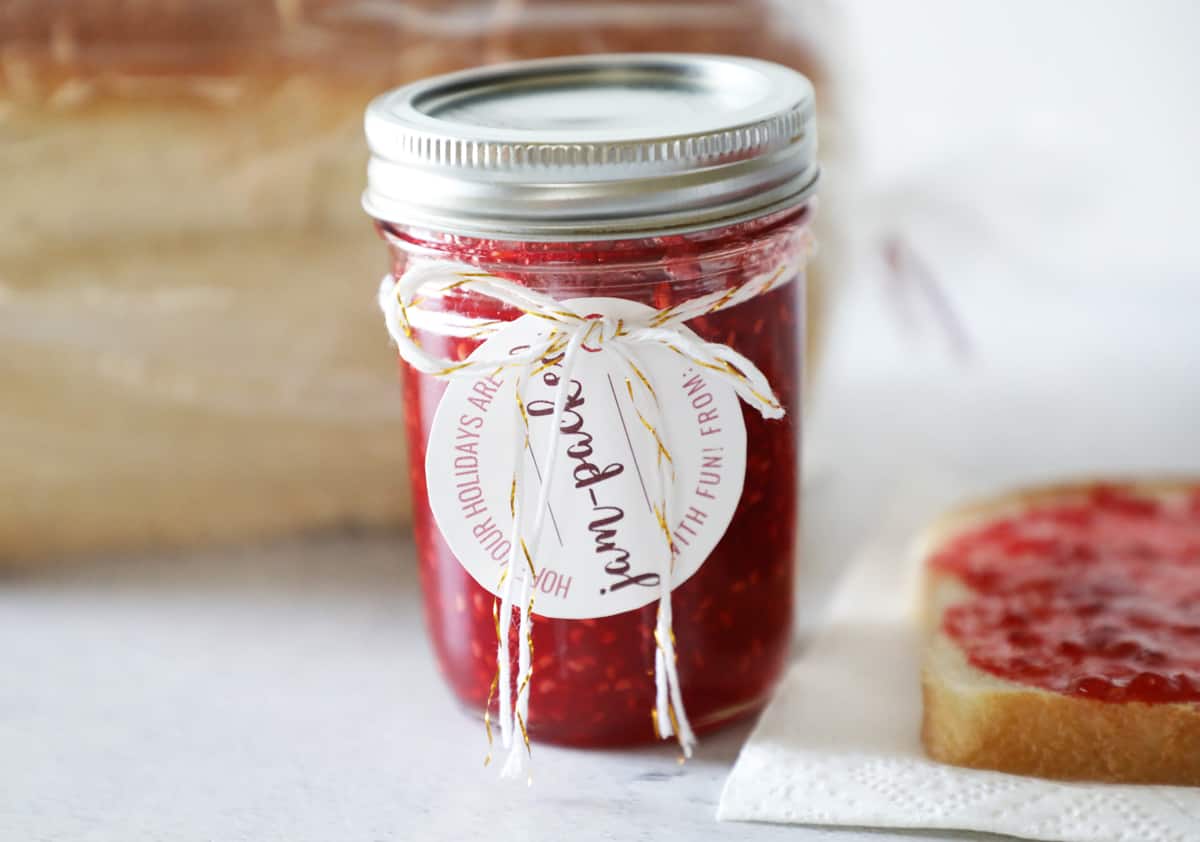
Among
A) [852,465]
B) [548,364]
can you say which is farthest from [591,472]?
[852,465]

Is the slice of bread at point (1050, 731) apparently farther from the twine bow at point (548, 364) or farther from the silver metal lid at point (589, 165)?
the silver metal lid at point (589, 165)

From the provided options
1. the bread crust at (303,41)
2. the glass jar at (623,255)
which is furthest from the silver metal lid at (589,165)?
the bread crust at (303,41)

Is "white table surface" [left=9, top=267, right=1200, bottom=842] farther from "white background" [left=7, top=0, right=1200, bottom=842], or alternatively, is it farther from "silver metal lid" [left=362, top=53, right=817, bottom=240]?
"silver metal lid" [left=362, top=53, right=817, bottom=240]

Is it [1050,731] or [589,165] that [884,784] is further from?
[589,165]

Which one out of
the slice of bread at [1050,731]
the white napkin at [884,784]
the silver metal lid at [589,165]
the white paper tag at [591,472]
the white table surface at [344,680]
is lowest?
the white table surface at [344,680]

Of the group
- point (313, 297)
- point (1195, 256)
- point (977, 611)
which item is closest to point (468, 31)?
point (313, 297)

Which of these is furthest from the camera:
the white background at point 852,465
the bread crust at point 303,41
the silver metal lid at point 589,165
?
the bread crust at point 303,41
